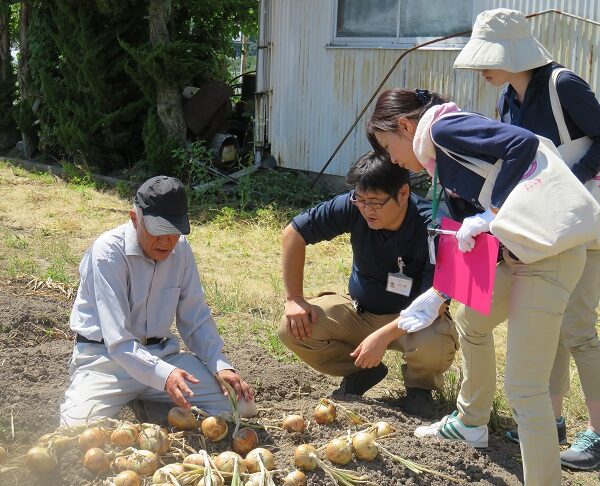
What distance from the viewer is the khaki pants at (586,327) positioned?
3.55 meters

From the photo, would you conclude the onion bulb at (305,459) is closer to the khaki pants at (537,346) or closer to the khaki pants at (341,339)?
the khaki pants at (537,346)

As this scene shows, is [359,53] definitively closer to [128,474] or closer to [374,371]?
[374,371]

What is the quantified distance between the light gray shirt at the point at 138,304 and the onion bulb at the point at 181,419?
0.16m

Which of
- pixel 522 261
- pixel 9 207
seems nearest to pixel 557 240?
pixel 522 261

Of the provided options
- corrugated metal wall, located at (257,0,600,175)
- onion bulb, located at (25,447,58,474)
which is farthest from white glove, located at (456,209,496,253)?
corrugated metal wall, located at (257,0,600,175)

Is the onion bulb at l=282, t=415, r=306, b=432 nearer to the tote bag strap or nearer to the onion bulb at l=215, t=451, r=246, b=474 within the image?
the onion bulb at l=215, t=451, r=246, b=474

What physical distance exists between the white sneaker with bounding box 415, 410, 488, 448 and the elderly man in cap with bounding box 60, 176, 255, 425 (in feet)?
2.74

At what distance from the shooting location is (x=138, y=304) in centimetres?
379

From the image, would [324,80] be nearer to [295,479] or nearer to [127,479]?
[295,479]

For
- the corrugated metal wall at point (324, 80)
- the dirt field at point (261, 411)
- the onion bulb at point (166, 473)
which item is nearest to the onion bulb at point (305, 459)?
the dirt field at point (261, 411)

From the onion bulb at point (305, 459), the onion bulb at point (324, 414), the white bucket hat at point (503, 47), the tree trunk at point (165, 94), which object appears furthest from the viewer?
the tree trunk at point (165, 94)

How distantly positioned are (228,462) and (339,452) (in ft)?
1.52

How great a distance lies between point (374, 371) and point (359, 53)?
531 cm

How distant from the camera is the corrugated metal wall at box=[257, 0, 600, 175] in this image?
818 centimetres
